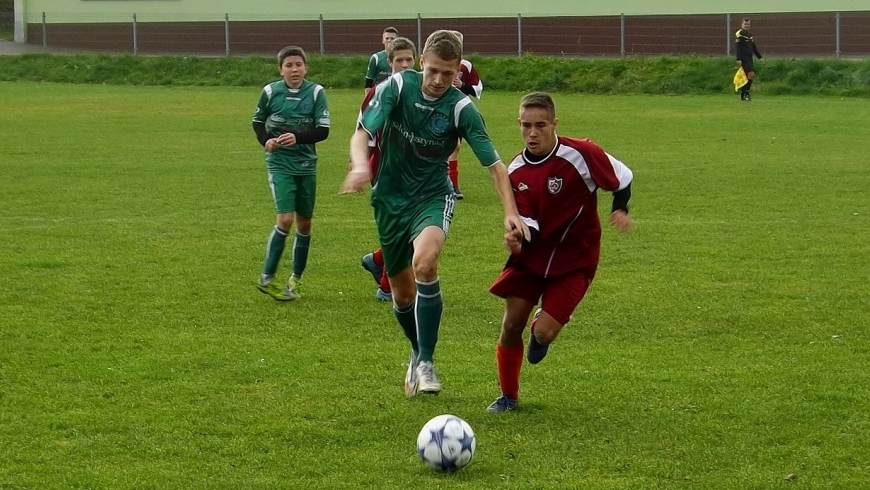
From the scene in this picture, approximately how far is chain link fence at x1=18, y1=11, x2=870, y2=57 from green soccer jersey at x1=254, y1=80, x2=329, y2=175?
96.4 ft

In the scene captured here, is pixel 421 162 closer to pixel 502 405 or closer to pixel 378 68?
pixel 502 405

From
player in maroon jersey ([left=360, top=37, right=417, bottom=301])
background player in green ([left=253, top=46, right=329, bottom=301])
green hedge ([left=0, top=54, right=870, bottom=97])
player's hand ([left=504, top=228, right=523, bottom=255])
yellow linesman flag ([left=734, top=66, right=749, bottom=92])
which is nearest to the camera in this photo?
player's hand ([left=504, top=228, right=523, bottom=255])

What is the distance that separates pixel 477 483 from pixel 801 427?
5.77 ft

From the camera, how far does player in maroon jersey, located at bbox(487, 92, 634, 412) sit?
5898 millimetres

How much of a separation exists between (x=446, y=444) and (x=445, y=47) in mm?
2030

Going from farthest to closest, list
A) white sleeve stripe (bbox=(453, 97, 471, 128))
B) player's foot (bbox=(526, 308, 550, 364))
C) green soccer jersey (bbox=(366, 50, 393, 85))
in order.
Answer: green soccer jersey (bbox=(366, 50, 393, 85))
white sleeve stripe (bbox=(453, 97, 471, 128))
player's foot (bbox=(526, 308, 550, 364))

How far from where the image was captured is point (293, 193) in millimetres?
9297

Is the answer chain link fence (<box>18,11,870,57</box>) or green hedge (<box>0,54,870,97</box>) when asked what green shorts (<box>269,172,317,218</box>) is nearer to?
green hedge (<box>0,54,870,97</box>)

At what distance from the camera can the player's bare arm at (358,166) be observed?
18.2 feet

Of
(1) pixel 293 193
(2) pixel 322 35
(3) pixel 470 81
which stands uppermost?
(2) pixel 322 35

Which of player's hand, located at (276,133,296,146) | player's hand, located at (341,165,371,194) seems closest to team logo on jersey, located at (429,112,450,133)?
player's hand, located at (341,165,371,194)

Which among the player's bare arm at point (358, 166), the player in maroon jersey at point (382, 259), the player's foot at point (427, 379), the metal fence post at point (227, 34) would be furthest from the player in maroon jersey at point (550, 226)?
the metal fence post at point (227, 34)

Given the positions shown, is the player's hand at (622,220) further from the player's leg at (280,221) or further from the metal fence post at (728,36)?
the metal fence post at (728,36)

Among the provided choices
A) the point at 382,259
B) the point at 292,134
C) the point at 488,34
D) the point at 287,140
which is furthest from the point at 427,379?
the point at 488,34
